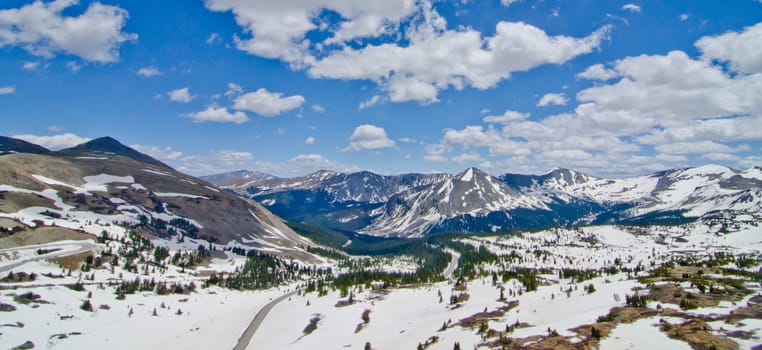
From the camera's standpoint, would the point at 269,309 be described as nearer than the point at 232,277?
Yes

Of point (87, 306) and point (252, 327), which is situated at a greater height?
point (87, 306)

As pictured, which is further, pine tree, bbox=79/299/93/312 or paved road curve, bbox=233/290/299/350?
pine tree, bbox=79/299/93/312

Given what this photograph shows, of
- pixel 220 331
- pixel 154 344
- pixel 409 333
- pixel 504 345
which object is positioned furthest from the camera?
pixel 220 331

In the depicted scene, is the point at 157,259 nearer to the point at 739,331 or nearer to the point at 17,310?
the point at 17,310

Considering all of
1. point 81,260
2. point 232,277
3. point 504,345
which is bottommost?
point 232,277

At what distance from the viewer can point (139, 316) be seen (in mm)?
97562

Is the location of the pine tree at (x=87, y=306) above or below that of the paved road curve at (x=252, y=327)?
above

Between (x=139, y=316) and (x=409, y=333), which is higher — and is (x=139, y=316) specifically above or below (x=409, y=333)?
below

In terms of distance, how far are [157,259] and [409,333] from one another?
159026mm

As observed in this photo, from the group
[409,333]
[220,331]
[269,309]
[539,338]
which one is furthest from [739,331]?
[269,309]

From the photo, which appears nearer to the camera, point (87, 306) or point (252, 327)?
point (252, 327)

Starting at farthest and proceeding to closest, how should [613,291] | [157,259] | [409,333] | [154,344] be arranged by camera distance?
1. [157,259]
2. [154,344]
3. [409,333]
4. [613,291]

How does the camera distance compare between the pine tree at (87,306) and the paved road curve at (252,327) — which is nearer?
the paved road curve at (252,327)

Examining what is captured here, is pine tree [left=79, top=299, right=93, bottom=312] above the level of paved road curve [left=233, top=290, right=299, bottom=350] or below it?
above
